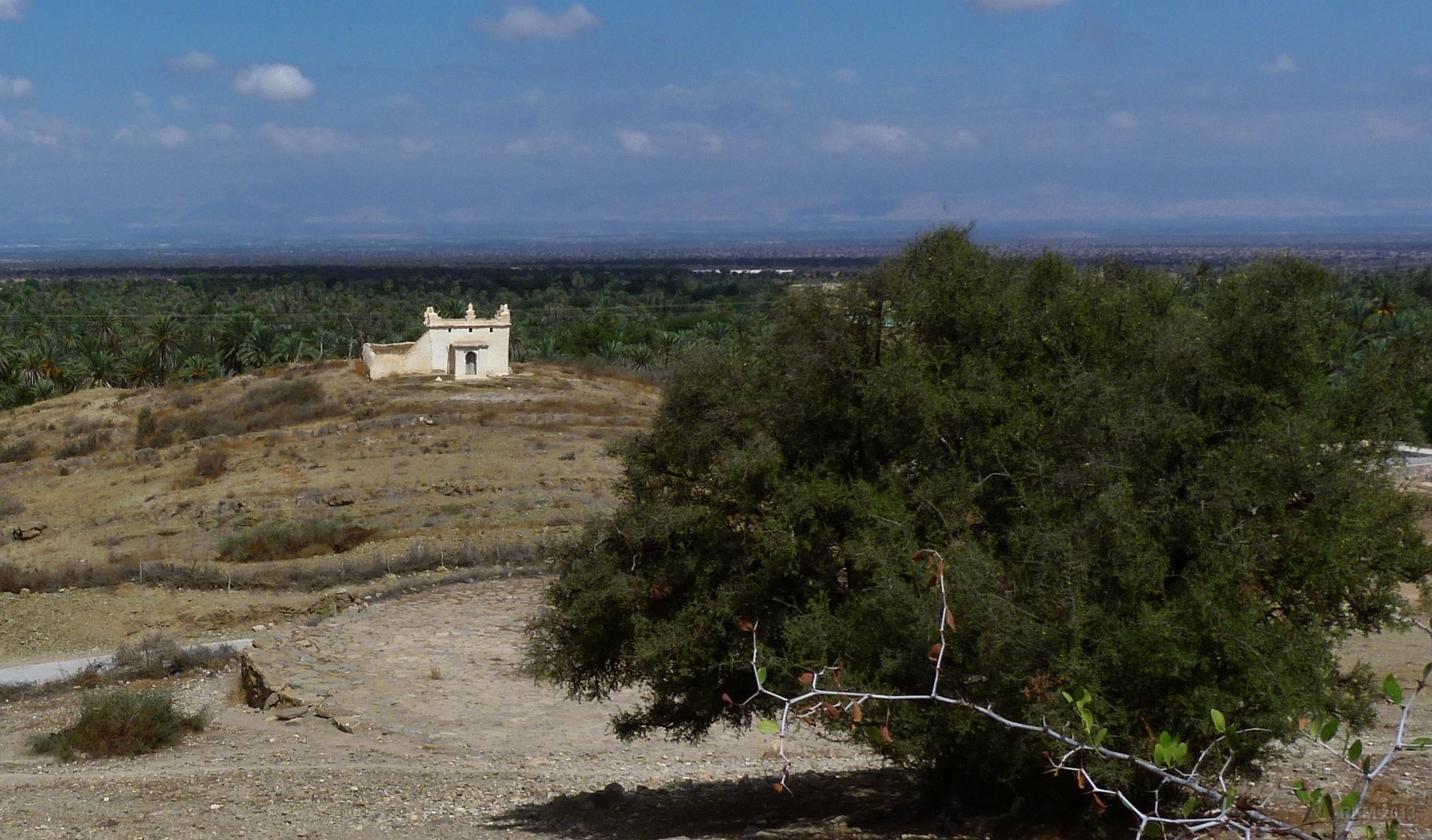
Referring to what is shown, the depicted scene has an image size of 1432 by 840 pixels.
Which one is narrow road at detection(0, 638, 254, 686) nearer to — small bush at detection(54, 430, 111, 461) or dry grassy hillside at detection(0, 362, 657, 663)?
dry grassy hillside at detection(0, 362, 657, 663)

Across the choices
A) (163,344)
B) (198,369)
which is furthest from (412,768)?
(163,344)

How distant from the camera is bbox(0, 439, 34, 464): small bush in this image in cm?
4425

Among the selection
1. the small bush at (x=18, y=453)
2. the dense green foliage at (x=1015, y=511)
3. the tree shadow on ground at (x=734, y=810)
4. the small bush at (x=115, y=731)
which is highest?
the dense green foliage at (x=1015, y=511)

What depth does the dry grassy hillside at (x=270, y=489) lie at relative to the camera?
82.7 ft

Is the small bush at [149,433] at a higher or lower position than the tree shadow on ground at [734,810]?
lower

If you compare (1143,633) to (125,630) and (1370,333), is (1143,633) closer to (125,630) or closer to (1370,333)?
(125,630)

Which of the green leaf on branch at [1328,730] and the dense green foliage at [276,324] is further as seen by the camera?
the dense green foliage at [276,324]

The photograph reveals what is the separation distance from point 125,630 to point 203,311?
73759 millimetres

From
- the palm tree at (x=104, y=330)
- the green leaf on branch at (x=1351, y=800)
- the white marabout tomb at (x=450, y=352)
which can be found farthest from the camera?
the palm tree at (x=104, y=330)

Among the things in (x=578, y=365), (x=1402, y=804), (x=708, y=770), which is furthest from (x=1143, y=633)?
(x=578, y=365)

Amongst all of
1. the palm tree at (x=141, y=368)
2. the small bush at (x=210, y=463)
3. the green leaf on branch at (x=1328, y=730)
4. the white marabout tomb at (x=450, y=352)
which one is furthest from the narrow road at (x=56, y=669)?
the palm tree at (x=141, y=368)

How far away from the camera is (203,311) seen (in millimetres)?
91562

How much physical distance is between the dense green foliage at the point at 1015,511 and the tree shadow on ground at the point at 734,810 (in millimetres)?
739

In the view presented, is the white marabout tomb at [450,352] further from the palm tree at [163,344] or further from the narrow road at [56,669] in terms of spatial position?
the narrow road at [56,669]
